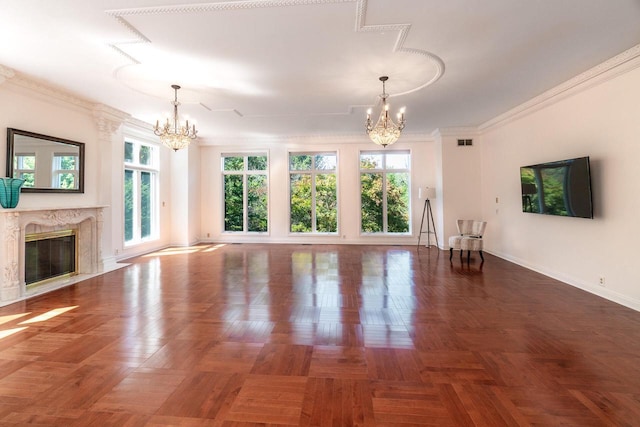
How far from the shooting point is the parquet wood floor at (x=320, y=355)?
1711 millimetres

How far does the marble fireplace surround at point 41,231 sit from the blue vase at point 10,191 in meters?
0.15

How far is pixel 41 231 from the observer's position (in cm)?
426

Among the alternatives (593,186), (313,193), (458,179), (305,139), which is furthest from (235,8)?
(458,179)

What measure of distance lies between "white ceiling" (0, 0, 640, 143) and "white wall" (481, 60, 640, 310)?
48 centimetres

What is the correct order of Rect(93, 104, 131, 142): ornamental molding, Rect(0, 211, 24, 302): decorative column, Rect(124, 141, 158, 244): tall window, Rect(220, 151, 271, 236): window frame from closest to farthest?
1. Rect(0, 211, 24, 302): decorative column
2. Rect(93, 104, 131, 142): ornamental molding
3. Rect(124, 141, 158, 244): tall window
4. Rect(220, 151, 271, 236): window frame

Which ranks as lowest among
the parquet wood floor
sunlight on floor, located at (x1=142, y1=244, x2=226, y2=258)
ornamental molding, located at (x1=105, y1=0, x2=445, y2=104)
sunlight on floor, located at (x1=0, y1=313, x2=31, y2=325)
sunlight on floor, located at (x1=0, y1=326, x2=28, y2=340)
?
the parquet wood floor

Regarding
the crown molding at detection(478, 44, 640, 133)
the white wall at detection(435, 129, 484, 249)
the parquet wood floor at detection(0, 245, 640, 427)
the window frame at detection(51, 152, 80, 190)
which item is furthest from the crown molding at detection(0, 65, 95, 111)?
the crown molding at detection(478, 44, 640, 133)

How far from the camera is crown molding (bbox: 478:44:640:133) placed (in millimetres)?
3348

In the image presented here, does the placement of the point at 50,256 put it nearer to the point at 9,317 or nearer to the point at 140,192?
the point at 9,317

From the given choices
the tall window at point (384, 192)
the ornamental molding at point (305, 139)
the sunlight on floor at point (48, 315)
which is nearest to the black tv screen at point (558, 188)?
the ornamental molding at point (305, 139)

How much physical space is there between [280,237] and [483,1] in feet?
22.5

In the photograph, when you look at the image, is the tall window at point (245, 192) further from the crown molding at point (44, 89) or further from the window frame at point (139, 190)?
the crown molding at point (44, 89)

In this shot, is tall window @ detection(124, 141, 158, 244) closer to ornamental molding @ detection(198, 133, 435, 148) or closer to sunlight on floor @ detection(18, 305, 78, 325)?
ornamental molding @ detection(198, 133, 435, 148)

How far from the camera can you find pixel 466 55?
11.5 ft
